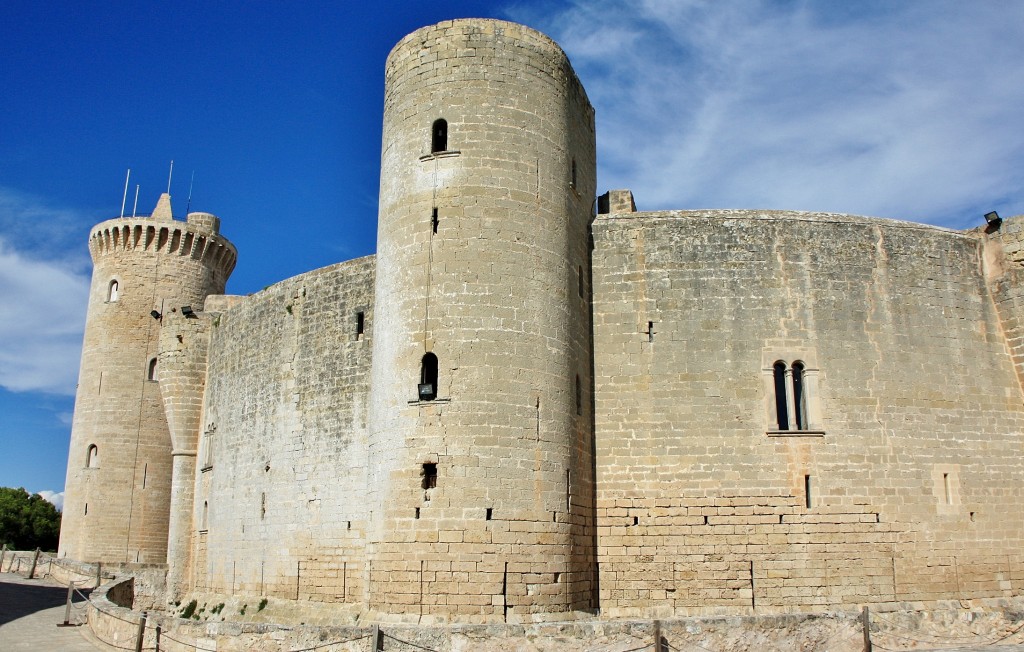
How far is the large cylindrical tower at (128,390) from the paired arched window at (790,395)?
1879 centimetres

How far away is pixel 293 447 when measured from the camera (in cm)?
1942

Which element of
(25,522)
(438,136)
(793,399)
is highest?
(438,136)

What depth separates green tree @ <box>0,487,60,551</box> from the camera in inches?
1955

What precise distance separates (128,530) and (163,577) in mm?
4380

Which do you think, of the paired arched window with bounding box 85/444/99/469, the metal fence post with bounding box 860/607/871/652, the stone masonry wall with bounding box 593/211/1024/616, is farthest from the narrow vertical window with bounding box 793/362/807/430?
the paired arched window with bounding box 85/444/99/469

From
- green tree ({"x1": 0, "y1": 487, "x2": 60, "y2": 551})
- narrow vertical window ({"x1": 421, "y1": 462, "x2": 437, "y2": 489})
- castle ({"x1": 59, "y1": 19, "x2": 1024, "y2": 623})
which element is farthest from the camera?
green tree ({"x1": 0, "y1": 487, "x2": 60, "y2": 551})

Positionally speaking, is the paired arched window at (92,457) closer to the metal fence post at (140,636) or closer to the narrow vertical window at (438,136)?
the metal fence post at (140,636)

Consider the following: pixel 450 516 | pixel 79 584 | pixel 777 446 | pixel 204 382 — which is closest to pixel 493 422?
pixel 450 516

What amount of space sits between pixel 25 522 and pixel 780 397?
1837 inches

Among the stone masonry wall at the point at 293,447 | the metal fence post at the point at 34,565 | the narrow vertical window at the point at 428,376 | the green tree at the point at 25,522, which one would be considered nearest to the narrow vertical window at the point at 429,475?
the narrow vertical window at the point at 428,376

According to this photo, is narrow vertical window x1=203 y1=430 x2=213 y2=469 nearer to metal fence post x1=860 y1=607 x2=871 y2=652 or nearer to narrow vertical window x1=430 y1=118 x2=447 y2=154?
narrow vertical window x1=430 y1=118 x2=447 y2=154

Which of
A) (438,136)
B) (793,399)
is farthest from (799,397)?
(438,136)

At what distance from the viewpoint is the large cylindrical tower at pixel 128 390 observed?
91.4 ft

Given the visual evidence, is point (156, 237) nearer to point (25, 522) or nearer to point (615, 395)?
point (615, 395)
